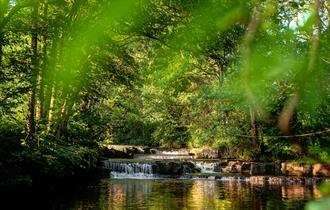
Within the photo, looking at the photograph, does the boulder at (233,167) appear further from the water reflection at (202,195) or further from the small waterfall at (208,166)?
the water reflection at (202,195)

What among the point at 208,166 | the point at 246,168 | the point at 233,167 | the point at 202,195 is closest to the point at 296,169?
the point at 246,168

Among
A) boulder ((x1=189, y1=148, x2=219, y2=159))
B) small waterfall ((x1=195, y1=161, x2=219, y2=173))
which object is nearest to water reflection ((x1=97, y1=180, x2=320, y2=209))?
small waterfall ((x1=195, y1=161, x2=219, y2=173))

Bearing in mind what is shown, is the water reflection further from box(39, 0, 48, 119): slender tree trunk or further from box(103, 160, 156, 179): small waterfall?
box(39, 0, 48, 119): slender tree trunk

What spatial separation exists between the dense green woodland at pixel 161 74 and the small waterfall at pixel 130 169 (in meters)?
3.61

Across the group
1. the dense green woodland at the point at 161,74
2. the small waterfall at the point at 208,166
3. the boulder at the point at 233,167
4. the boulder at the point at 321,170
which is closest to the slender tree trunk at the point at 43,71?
the dense green woodland at the point at 161,74

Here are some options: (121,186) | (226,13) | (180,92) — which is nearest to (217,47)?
(226,13)

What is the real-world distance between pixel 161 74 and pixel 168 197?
11.7 m

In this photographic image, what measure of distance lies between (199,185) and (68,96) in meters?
6.88

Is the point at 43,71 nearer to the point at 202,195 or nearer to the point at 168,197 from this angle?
the point at 168,197

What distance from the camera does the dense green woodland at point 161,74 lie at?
2135mm

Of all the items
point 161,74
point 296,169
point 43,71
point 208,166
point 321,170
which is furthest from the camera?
point 208,166

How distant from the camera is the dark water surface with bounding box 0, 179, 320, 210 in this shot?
595 inches

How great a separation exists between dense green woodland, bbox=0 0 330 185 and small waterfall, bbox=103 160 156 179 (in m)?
3.61

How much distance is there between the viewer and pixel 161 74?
6.00m
